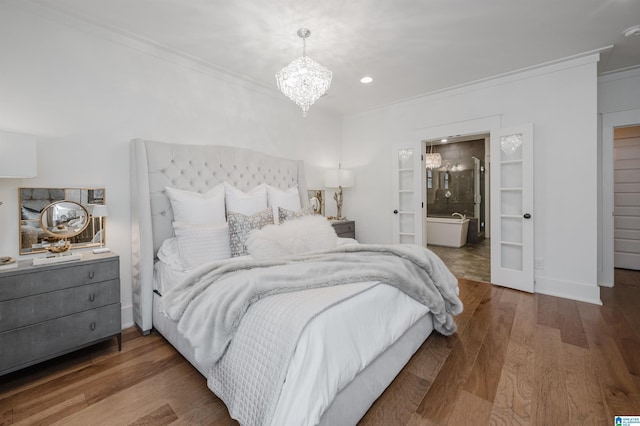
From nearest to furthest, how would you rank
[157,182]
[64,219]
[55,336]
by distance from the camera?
1. [55,336]
2. [64,219]
3. [157,182]

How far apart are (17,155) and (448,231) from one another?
6.80m

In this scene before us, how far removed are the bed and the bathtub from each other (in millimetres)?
4305

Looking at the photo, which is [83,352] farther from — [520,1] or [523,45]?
[523,45]

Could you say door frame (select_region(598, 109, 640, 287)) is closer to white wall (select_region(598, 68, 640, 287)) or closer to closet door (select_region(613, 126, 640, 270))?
white wall (select_region(598, 68, 640, 287))

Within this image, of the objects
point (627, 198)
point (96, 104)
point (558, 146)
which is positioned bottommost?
point (627, 198)

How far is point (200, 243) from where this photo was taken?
2371 millimetres

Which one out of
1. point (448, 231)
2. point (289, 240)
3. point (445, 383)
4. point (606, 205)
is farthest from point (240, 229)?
point (448, 231)

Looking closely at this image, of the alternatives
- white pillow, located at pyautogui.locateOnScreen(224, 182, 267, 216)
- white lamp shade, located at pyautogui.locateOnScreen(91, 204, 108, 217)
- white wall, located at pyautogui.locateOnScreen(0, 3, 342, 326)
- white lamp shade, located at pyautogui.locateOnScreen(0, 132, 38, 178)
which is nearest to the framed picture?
white pillow, located at pyautogui.locateOnScreen(224, 182, 267, 216)

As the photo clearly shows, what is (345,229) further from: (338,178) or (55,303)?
(55,303)

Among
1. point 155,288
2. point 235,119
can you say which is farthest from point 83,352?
point 235,119

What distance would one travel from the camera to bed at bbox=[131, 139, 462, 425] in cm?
117

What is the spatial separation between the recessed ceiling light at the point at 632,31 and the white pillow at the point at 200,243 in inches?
161

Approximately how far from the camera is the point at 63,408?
5.25ft

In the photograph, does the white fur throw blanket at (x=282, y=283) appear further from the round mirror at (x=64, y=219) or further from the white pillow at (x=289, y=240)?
the round mirror at (x=64, y=219)
